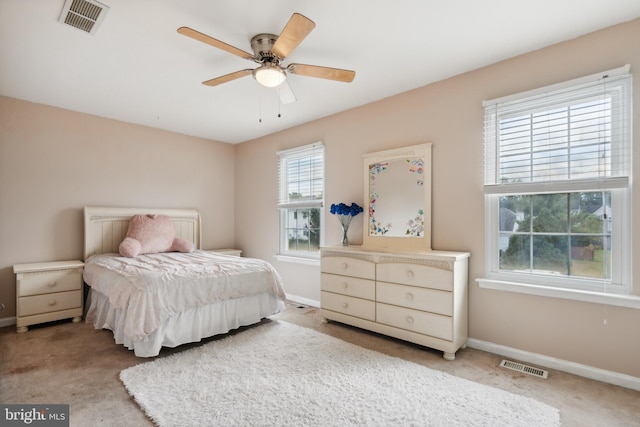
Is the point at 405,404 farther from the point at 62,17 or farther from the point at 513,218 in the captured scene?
the point at 62,17

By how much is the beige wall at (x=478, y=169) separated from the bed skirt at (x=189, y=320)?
1.04 meters

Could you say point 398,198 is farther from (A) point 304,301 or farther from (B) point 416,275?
(A) point 304,301

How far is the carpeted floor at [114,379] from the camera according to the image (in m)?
1.84

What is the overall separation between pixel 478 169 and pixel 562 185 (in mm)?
626

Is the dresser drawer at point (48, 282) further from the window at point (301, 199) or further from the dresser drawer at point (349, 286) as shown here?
the dresser drawer at point (349, 286)

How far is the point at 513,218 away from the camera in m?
2.64

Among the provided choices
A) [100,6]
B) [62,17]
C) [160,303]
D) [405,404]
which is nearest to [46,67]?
[62,17]

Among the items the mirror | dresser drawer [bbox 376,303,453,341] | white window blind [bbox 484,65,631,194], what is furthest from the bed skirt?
white window blind [bbox 484,65,631,194]

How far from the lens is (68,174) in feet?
12.4


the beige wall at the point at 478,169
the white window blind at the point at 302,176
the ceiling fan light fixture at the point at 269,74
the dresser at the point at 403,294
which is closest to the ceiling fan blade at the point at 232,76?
the ceiling fan light fixture at the point at 269,74

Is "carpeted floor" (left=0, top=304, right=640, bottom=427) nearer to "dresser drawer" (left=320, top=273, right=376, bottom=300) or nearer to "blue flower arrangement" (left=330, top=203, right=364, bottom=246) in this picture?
"dresser drawer" (left=320, top=273, right=376, bottom=300)

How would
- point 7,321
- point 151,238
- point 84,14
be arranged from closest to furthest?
point 84,14 → point 7,321 → point 151,238

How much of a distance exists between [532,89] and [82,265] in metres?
4.80

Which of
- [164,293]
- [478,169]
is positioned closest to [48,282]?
[164,293]
